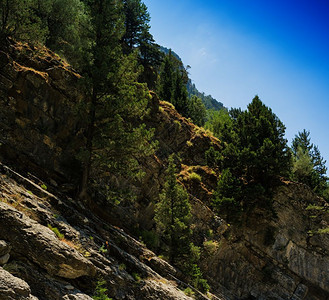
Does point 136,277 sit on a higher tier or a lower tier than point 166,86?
lower

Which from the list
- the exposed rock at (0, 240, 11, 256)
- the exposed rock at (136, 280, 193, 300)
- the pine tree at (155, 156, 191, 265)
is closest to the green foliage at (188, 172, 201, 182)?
the pine tree at (155, 156, 191, 265)

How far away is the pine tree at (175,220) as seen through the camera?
1819 cm

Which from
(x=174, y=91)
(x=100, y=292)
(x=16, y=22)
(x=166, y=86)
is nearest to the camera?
(x=100, y=292)

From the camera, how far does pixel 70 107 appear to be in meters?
17.8

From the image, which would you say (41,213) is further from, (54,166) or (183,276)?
(183,276)

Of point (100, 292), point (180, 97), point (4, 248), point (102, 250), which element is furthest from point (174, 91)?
point (4, 248)

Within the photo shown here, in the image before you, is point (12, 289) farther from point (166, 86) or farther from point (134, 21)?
point (134, 21)

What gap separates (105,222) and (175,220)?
5.45 metres

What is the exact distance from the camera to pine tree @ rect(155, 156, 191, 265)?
18.2m

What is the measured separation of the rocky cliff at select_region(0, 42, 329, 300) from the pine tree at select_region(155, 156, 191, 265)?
204cm

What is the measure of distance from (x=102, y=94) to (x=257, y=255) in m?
21.5

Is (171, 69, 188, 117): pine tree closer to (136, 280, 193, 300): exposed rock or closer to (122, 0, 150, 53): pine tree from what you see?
(122, 0, 150, 53): pine tree

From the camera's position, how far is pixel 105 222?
15.3 meters

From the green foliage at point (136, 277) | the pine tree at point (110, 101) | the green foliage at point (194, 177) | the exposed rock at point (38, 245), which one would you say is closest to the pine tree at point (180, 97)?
the green foliage at point (194, 177)
